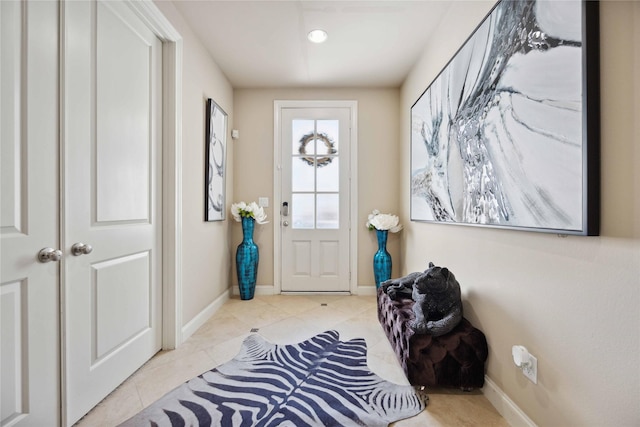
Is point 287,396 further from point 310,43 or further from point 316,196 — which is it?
point 310,43

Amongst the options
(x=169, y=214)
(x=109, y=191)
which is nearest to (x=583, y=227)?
(x=109, y=191)

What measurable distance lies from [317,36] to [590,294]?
238 cm

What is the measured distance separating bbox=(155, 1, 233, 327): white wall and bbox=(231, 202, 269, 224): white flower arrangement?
285 mm

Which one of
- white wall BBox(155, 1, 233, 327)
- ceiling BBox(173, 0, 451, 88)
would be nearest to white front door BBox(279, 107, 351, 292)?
ceiling BBox(173, 0, 451, 88)

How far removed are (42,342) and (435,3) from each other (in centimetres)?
288

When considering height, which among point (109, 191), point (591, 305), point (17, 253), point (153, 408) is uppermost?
point (109, 191)

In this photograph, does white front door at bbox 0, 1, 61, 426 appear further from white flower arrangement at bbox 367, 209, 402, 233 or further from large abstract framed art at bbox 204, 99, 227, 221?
white flower arrangement at bbox 367, 209, 402, 233

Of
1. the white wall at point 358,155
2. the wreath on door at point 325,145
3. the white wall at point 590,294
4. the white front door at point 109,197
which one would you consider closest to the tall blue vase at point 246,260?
the white wall at point 358,155

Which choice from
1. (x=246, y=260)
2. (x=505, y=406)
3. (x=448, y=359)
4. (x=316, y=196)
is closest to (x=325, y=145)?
(x=316, y=196)

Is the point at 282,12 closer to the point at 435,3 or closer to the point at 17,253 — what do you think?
the point at 435,3

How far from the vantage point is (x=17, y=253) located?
1017 mm

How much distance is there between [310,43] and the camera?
2.36 metres

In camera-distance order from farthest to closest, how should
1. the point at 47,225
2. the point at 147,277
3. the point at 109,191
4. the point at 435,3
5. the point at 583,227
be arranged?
the point at 435,3
the point at 147,277
the point at 109,191
the point at 47,225
the point at 583,227

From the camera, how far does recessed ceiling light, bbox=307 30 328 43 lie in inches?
87.0
